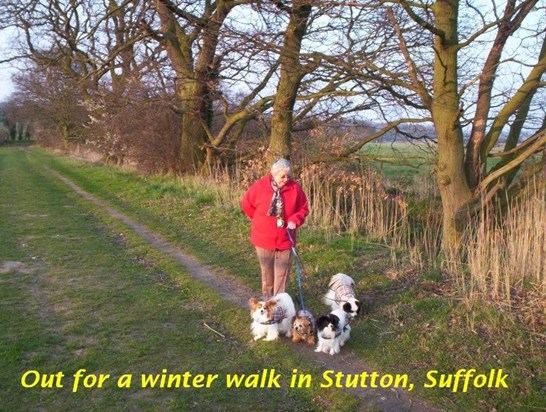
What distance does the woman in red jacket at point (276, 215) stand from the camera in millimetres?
5797

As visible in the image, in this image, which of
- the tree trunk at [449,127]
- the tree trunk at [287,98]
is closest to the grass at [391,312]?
the tree trunk at [449,127]

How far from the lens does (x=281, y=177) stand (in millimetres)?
5730

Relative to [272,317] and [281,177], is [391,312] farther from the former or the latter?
[281,177]

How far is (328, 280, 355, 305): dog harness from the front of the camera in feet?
19.2

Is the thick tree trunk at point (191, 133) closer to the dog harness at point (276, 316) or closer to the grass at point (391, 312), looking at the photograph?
the grass at point (391, 312)

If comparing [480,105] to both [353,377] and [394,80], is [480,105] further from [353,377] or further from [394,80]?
[353,377]

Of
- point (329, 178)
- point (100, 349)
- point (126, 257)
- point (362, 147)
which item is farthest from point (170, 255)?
point (362, 147)

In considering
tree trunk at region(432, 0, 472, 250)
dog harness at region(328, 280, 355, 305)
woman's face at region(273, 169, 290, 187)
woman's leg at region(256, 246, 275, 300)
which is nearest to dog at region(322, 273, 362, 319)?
dog harness at region(328, 280, 355, 305)

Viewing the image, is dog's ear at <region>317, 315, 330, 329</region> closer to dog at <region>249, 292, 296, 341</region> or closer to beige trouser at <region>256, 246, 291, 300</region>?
dog at <region>249, 292, 296, 341</region>

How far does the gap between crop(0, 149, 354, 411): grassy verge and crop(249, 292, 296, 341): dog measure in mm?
168

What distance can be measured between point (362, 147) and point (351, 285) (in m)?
6.46

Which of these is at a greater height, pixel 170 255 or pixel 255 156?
pixel 255 156

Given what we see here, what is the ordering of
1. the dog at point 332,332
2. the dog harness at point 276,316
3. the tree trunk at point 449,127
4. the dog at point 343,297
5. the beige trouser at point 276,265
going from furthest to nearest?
the tree trunk at point 449,127 → the beige trouser at point 276,265 → the dog at point 343,297 → the dog harness at point 276,316 → the dog at point 332,332

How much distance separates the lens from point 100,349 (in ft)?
16.5
